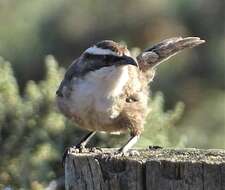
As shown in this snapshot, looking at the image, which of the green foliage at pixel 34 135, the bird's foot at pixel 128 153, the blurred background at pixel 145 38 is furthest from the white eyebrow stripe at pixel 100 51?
the blurred background at pixel 145 38

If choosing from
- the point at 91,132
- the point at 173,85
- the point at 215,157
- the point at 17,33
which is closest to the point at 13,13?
the point at 17,33

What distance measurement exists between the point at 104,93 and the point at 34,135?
4.65ft

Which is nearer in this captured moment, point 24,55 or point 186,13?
point 24,55

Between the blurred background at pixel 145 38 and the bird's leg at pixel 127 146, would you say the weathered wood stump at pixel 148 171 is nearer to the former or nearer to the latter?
the bird's leg at pixel 127 146

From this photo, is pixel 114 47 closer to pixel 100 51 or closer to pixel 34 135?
pixel 100 51

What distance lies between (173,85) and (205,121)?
30.4 inches

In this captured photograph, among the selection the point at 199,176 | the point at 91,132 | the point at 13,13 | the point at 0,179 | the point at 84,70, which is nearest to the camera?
the point at 199,176

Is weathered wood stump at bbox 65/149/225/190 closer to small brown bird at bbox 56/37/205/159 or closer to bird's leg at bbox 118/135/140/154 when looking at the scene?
bird's leg at bbox 118/135/140/154

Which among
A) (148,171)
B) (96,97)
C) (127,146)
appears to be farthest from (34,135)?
(148,171)

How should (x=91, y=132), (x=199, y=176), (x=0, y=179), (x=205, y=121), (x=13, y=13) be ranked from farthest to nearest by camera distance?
(x=13, y=13), (x=205, y=121), (x=0, y=179), (x=91, y=132), (x=199, y=176)

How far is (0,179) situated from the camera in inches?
274

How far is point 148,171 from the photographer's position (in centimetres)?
437

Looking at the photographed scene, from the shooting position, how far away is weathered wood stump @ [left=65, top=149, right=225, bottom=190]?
14.0 feet

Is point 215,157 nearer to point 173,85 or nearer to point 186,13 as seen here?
point 173,85
